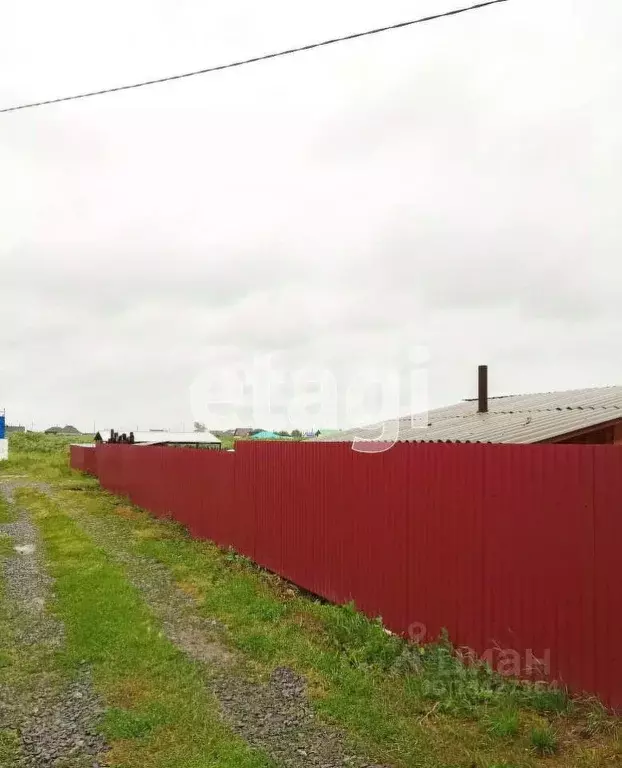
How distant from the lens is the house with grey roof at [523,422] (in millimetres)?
7402

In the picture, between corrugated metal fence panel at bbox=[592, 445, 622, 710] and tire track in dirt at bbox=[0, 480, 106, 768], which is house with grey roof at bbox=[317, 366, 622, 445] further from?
tire track in dirt at bbox=[0, 480, 106, 768]

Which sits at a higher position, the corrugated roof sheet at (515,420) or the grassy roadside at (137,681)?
the corrugated roof sheet at (515,420)

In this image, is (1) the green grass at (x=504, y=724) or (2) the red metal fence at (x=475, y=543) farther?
(2) the red metal fence at (x=475, y=543)

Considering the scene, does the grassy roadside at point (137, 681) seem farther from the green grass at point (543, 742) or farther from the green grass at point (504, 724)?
the green grass at point (543, 742)

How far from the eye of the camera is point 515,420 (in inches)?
391

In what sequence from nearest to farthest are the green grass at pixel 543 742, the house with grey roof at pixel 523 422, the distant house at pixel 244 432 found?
the green grass at pixel 543 742 → the house with grey roof at pixel 523 422 → the distant house at pixel 244 432

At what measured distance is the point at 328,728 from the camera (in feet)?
14.6

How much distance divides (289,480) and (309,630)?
2.69 metres

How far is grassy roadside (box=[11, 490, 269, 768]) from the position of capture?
4098 mm

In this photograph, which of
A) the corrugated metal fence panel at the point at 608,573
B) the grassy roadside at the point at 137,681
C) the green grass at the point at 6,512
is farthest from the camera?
the green grass at the point at 6,512

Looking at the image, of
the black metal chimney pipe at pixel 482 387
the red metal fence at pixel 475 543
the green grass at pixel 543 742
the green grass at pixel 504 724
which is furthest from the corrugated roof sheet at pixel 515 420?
the green grass at pixel 543 742

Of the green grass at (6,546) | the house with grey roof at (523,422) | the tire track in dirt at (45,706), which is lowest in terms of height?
the green grass at (6,546)

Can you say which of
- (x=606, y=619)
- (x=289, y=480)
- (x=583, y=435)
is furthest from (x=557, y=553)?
(x=289, y=480)

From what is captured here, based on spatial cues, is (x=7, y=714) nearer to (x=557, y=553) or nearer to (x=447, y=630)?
(x=447, y=630)
